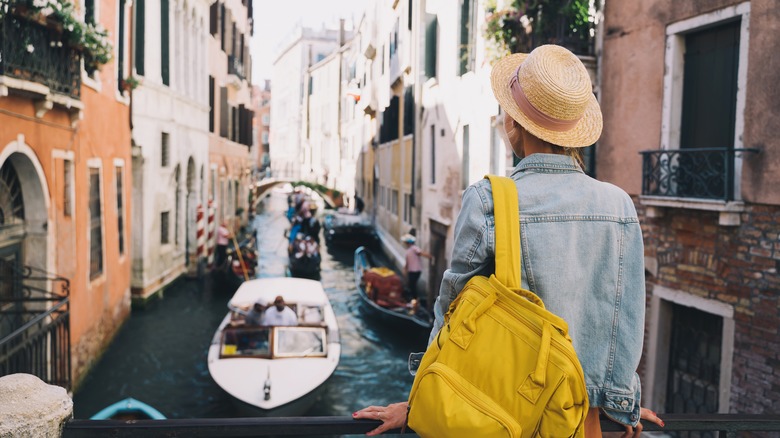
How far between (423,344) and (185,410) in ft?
15.4

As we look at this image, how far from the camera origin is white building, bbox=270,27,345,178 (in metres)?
52.2

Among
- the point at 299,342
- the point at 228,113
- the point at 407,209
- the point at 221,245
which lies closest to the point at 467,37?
the point at 299,342

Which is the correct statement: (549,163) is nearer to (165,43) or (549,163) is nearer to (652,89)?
(652,89)

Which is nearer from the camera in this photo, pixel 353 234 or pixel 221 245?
pixel 221 245

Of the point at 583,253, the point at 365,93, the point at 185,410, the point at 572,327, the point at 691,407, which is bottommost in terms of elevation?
the point at 185,410

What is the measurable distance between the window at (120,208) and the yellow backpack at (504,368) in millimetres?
10354

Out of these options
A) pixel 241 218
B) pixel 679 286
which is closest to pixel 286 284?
pixel 679 286

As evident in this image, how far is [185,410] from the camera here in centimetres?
853

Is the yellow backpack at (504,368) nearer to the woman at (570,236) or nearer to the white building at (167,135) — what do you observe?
the woman at (570,236)

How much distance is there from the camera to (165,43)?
13961mm

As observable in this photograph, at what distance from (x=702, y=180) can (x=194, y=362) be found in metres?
7.60

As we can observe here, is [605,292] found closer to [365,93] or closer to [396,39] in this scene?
[396,39]

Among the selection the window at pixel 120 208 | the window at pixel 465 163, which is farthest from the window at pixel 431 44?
the window at pixel 120 208

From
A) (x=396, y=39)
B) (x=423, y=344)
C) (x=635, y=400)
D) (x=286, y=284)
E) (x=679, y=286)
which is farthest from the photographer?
(x=396, y=39)
